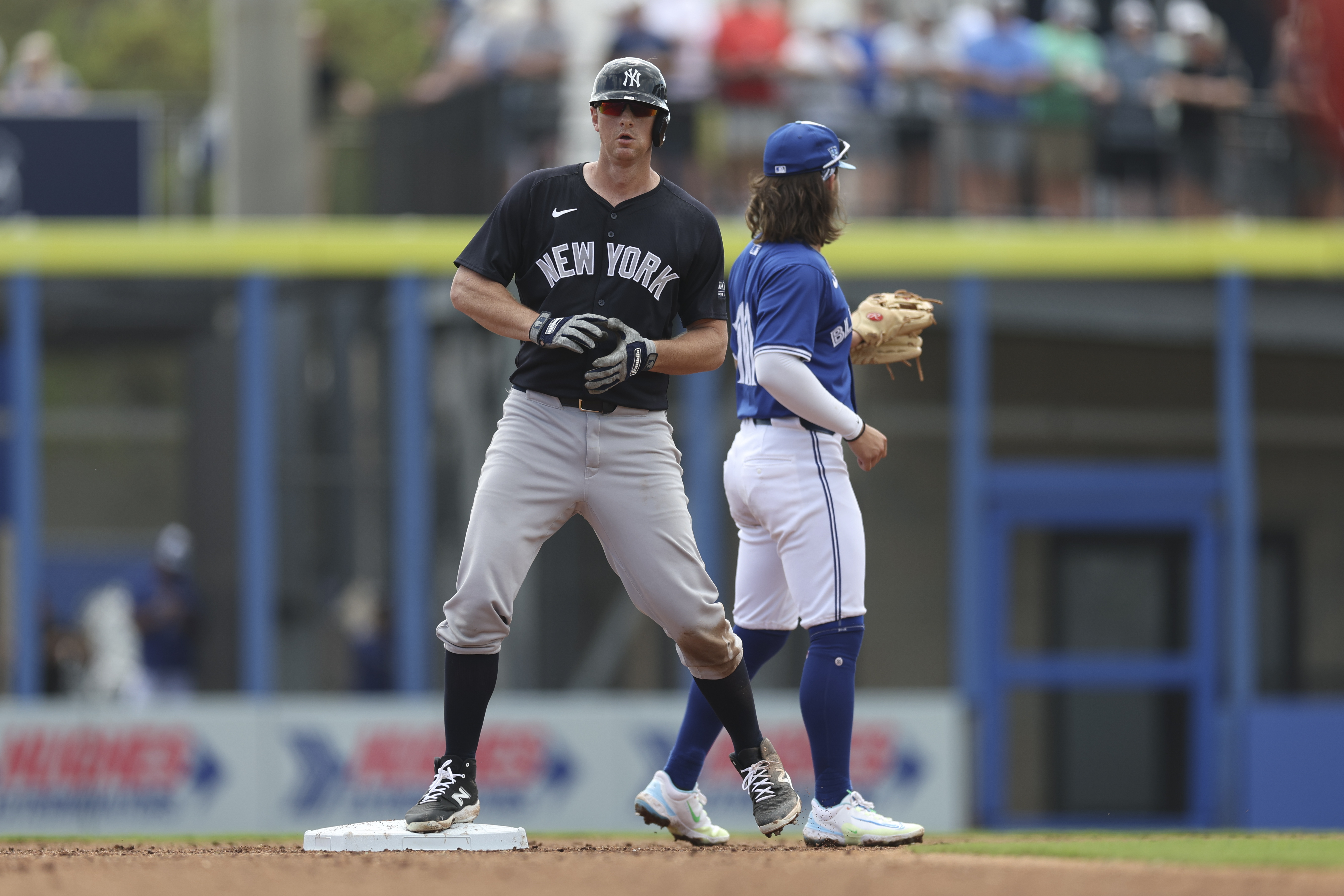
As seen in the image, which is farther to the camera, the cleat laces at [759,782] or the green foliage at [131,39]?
the green foliage at [131,39]

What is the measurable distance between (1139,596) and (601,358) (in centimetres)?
949

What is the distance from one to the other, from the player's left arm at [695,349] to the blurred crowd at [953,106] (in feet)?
24.6

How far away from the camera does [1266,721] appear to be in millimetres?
12438

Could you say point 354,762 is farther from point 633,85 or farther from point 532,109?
point 633,85

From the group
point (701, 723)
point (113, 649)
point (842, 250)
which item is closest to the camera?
point (701, 723)

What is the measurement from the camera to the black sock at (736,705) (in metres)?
5.43

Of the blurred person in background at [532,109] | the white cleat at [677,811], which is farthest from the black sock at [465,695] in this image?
the blurred person in background at [532,109]

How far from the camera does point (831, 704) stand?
5.41m

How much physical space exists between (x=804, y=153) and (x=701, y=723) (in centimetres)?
166

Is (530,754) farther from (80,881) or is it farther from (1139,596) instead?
(80,881)

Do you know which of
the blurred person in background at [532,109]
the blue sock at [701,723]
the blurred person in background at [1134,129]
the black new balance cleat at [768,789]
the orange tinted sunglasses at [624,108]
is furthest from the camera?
the blurred person in background at [1134,129]

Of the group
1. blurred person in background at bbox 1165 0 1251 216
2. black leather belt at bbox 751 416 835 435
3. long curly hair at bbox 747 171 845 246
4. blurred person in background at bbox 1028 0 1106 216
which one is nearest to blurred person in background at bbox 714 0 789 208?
blurred person in background at bbox 1028 0 1106 216

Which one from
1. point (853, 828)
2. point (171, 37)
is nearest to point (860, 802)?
point (853, 828)

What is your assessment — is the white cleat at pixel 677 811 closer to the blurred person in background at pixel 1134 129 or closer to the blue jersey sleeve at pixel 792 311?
the blue jersey sleeve at pixel 792 311
